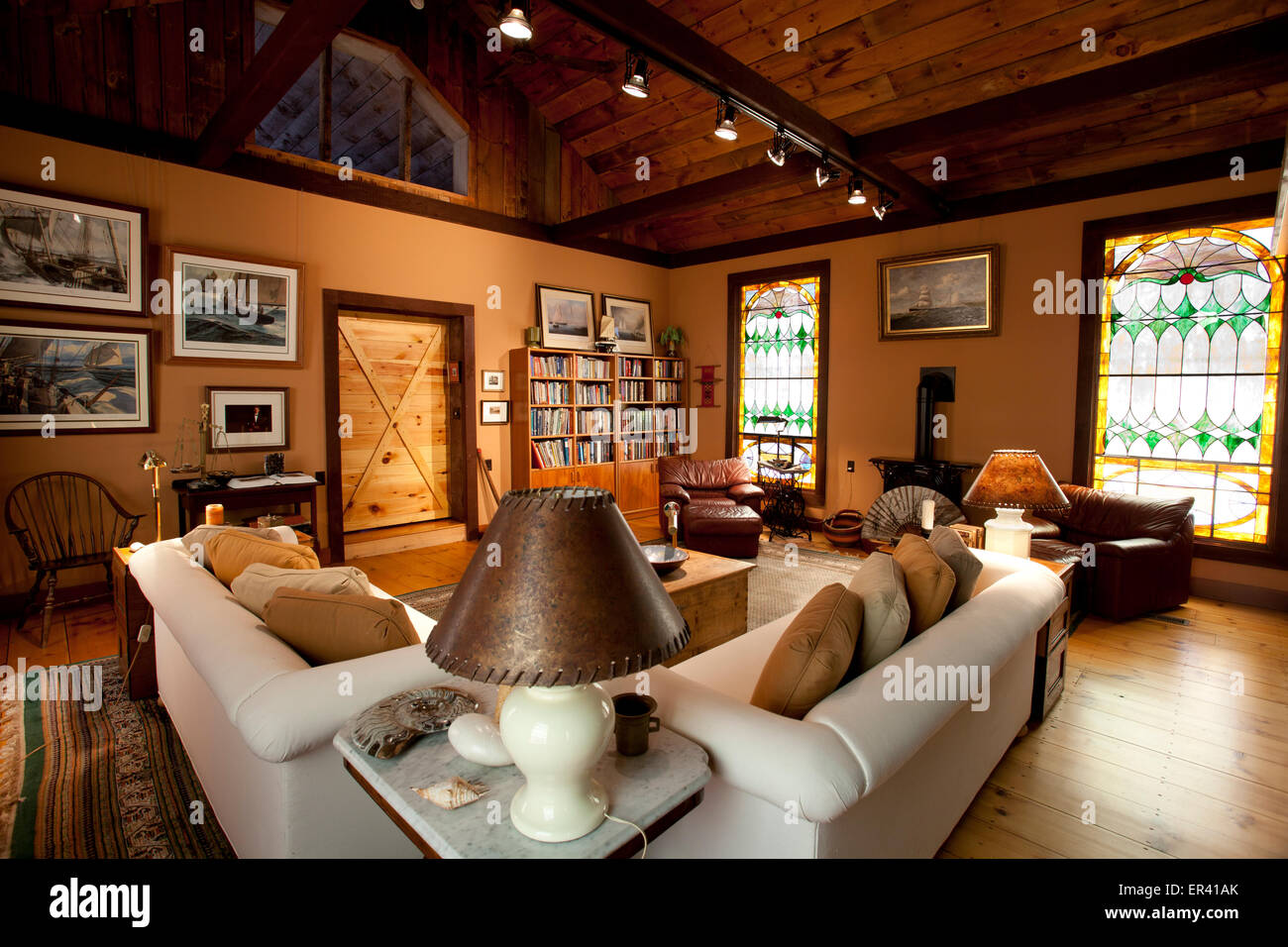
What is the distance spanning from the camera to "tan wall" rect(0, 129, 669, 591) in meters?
4.08

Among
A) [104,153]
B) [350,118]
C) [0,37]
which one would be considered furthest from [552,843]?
[350,118]

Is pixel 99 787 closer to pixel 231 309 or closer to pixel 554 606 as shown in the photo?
pixel 554 606

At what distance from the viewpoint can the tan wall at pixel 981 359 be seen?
5129mm

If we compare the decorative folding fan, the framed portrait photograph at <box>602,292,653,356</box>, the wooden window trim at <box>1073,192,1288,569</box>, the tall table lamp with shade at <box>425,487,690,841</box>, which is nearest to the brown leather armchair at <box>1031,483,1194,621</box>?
the wooden window trim at <box>1073,192,1288,569</box>

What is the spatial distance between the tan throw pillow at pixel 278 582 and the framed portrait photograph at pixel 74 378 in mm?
3191

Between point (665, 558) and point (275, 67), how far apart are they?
3262mm

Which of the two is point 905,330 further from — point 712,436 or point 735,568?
point 735,568

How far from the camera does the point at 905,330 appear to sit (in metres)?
6.07

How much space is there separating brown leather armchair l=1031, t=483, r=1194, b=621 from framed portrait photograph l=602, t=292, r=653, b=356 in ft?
14.8

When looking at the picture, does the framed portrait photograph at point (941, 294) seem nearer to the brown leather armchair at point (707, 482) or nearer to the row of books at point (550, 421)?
the brown leather armchair at point (707, 482)

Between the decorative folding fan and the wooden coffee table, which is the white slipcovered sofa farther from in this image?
the decorative folding fan

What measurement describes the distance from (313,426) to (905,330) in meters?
5.26

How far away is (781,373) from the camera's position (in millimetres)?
7129
